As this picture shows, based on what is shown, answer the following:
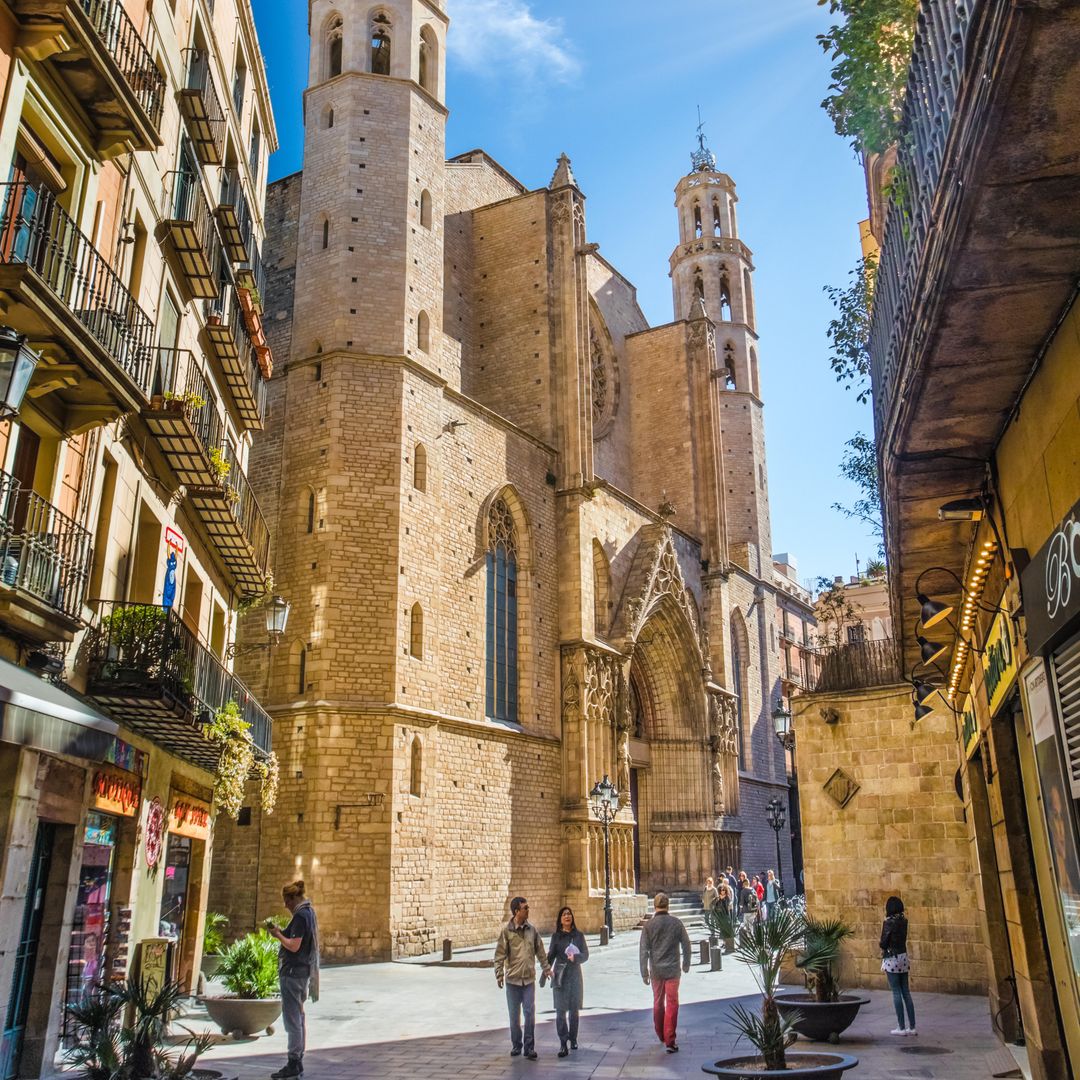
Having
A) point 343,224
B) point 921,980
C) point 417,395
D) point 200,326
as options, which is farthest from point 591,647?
point 200,326

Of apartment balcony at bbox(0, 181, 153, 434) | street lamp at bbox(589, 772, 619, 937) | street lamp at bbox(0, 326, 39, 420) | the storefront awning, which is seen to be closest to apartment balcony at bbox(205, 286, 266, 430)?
apartment balcony at bbox(0, 181, 153, 434)

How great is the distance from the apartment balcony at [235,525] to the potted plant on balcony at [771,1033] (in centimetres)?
784

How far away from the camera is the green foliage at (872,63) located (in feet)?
22.6

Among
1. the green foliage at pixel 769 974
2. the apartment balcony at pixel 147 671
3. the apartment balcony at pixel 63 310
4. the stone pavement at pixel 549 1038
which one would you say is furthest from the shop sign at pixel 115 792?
the green foliage at pixel 769 974

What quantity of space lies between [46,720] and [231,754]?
236 inches

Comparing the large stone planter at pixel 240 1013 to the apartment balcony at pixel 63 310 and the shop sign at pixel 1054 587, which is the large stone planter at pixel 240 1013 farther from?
the shop sign at pixel 1054 587

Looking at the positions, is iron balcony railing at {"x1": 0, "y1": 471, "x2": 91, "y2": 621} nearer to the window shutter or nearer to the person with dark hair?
the window shutter

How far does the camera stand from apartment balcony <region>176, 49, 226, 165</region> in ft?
40.8

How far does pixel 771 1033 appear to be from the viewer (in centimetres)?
610

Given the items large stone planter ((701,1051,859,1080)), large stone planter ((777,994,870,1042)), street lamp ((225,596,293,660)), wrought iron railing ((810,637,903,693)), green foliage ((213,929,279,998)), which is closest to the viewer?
large stone planter ((701,1051,859,1080))

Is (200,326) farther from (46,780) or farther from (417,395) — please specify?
(417,395)

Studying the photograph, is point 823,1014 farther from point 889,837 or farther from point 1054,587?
point 889,837

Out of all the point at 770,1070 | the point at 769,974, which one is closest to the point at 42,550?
the point at 769,974

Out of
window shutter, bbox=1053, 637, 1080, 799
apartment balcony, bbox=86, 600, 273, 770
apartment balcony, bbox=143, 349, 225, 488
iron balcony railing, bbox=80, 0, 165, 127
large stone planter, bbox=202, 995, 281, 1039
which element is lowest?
large stone planter, bbox=202, 995, 281, 1039
